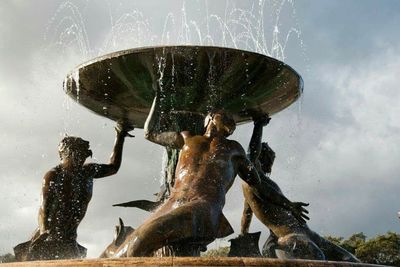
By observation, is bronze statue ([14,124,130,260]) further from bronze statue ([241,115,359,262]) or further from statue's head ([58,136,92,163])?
bronze statue ([241,115,359,262])

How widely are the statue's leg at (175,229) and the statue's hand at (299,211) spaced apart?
1.90m

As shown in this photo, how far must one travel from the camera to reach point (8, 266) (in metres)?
6.40

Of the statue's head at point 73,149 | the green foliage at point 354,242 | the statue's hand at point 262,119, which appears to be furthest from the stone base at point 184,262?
the green foliage at point 354,242

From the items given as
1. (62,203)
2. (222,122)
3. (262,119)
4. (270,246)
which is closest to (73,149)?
(62,203)

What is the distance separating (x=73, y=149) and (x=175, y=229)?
277 centimetres

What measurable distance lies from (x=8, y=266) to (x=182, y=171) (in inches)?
84.7

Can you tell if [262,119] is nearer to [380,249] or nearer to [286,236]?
[286,236]

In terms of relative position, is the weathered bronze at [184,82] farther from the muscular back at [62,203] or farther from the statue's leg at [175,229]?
the statue's leg at [175,229]

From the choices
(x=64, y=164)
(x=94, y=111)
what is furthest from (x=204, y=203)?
(x=94, y=111)

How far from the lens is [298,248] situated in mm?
7871

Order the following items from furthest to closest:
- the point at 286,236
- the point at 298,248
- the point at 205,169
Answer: the point at 286,236 → the point at 298,248 → the point at 205,169

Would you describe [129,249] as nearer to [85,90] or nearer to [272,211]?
[272,211]

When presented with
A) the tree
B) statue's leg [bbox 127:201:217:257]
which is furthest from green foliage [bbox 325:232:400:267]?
statue's leg [bbox 127:201:217:257]

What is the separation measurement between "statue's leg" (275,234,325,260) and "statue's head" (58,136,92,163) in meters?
2.90
